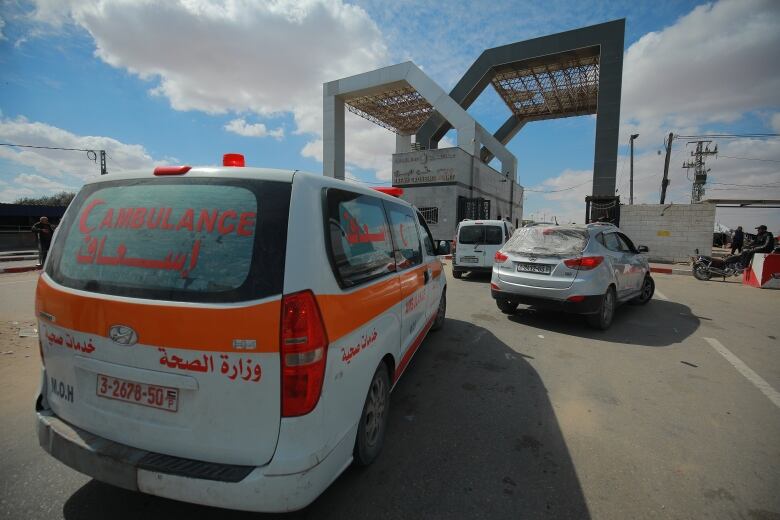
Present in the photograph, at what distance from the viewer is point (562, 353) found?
4680 mm

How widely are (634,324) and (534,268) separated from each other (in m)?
2.14

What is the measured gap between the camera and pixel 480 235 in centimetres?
1047

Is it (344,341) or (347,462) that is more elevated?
(344,341)

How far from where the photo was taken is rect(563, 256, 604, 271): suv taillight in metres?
5.39

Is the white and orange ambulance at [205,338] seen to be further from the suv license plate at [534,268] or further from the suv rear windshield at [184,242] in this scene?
the suv license plate at [534,268]

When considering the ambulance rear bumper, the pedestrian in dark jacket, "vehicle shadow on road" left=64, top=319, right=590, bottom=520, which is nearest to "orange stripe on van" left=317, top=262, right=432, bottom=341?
the ambulance rear bumper

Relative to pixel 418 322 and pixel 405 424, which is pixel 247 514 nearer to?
pixel 405 424

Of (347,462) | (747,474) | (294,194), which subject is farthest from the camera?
(747,474)

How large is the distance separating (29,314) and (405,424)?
6.72 m

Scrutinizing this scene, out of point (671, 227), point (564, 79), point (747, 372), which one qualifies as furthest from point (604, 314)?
point (564, 79)

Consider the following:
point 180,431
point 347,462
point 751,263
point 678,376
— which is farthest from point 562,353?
point 751,263

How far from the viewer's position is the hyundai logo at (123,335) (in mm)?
1713

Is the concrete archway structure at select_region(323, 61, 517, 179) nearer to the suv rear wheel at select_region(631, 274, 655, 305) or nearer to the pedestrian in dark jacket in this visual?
the pedestrian in dark jacket

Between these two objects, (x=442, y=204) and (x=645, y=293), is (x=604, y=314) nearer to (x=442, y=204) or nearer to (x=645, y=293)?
(x=645, y=293)
